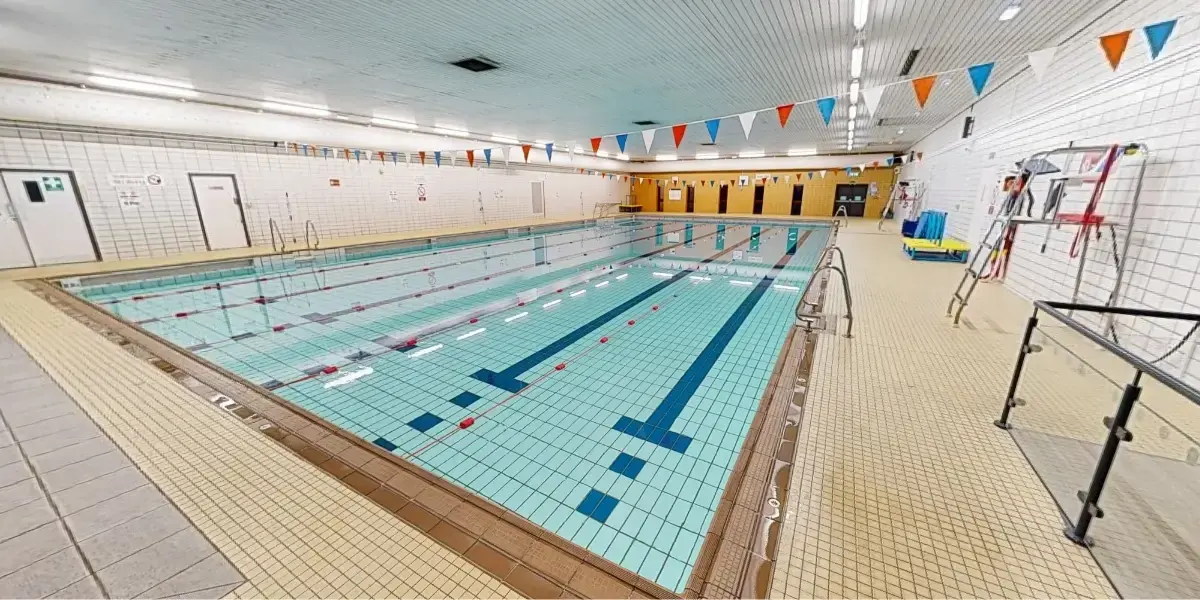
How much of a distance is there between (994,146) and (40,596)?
34.8 ft

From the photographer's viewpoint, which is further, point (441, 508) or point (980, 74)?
point (980, 74)

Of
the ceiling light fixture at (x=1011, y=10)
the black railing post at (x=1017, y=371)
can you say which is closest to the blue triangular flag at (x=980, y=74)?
the ceiling light fixture at (x=1011, y=10)

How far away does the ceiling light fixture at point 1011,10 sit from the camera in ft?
13.2

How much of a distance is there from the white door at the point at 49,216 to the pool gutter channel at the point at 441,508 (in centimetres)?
737

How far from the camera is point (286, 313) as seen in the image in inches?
216

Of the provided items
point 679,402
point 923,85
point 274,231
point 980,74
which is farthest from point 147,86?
point 980,74

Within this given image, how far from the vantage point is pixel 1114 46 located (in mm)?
3553

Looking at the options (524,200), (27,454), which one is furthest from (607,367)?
(524,200)

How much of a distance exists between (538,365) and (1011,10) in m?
5.91

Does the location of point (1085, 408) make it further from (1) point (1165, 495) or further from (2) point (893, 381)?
(2) point (893, 381)

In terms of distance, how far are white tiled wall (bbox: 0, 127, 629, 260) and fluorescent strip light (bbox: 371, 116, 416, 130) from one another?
150 cm

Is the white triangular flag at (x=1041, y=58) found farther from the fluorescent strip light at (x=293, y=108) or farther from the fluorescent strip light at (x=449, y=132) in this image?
the fluorescent strip light at (x=293, y=108)

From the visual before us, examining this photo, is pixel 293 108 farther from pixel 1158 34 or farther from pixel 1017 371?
pixel 1158 34

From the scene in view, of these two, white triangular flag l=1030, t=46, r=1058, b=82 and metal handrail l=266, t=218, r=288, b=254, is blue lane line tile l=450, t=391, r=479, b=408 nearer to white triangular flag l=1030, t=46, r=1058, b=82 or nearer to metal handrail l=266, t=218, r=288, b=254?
white triangular flag l=1030, t=46, r=1058, b=82
